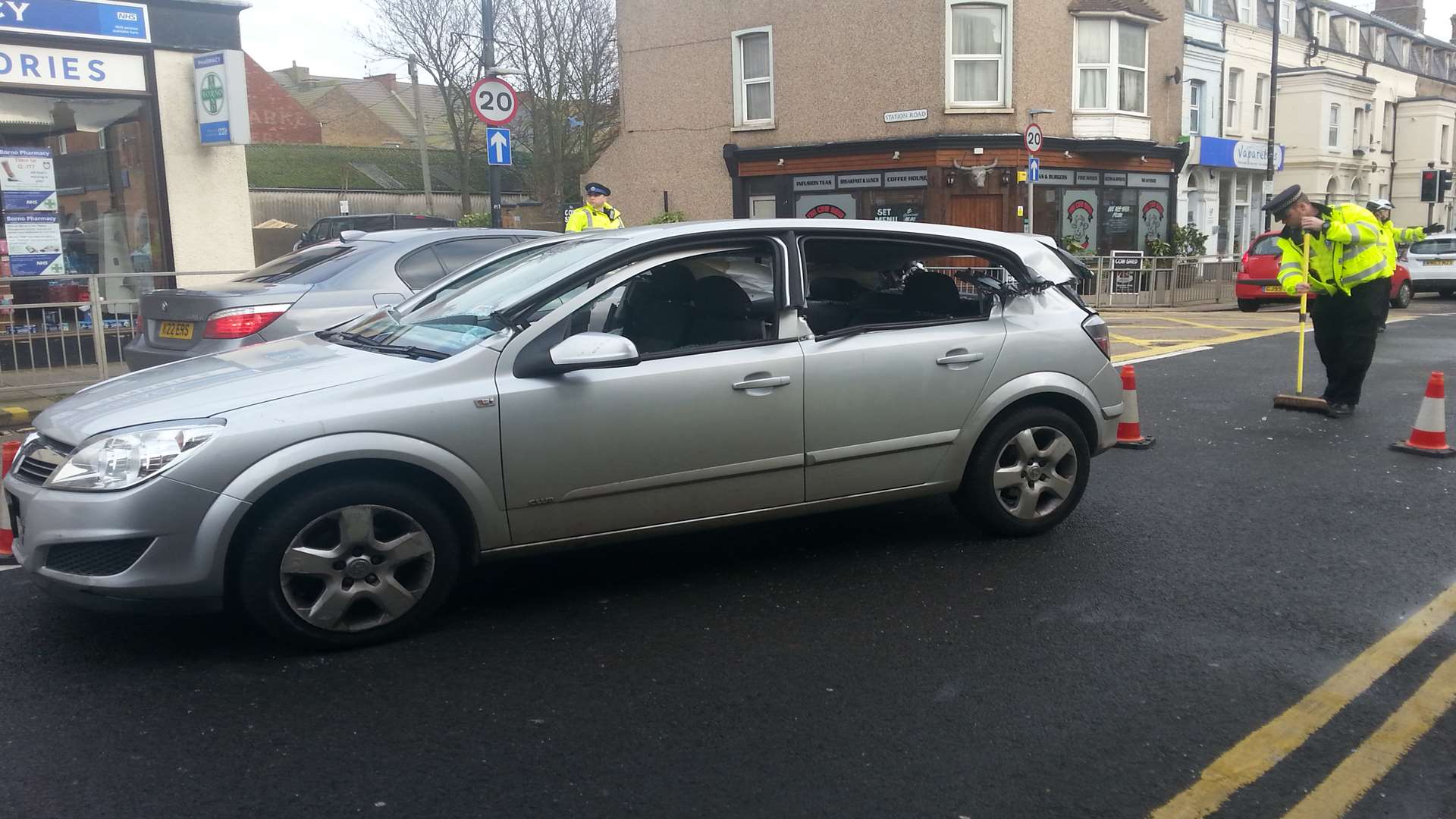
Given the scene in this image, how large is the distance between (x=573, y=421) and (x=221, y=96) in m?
12.0

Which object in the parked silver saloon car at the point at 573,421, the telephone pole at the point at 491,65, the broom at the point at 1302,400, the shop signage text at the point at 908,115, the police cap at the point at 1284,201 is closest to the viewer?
the parked silver saloon car at the point at 573,421

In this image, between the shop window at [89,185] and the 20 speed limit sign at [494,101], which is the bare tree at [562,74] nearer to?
the shop window at [89,185]

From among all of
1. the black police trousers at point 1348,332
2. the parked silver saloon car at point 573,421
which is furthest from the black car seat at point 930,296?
the black police trousers at point 1348,332

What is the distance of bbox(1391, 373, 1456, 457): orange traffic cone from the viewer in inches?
300

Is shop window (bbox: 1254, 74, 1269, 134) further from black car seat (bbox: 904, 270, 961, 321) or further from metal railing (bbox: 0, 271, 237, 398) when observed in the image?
black car seat (bbox: 904, 270, 961, 321)

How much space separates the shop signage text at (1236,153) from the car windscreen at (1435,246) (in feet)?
27.1

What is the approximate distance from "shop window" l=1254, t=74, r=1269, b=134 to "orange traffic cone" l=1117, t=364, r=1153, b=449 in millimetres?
32586

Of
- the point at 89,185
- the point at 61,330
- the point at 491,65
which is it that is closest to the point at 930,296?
the point at 61,330

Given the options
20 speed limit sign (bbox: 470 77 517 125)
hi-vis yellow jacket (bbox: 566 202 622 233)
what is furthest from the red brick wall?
hi-vis yellow jacket (bbox: 566 202 622 233)

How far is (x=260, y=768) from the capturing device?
3393 millimetres

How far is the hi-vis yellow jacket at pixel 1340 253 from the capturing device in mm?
8789

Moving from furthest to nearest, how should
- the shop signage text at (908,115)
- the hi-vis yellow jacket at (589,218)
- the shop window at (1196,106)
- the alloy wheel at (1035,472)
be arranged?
the shop window at (1196,106), the shop signage text at (908,115), the hi-vis yellow jacket at (589,218), the alloy wheel at (1035,472)

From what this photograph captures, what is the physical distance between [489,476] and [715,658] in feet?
3.53

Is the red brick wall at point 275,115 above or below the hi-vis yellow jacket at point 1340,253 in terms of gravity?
above
